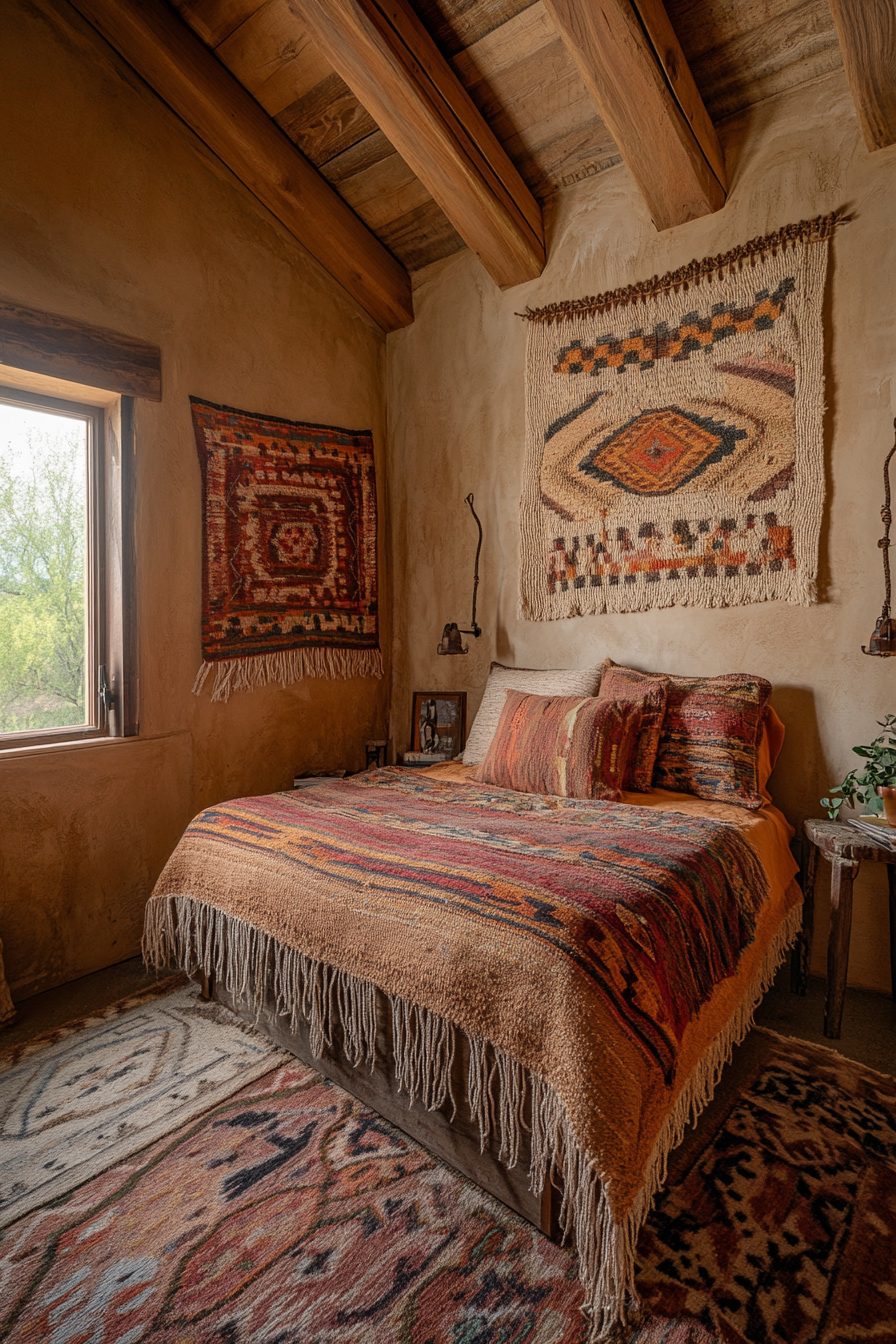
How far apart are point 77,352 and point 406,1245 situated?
2.62m

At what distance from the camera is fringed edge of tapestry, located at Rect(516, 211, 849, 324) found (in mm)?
2340

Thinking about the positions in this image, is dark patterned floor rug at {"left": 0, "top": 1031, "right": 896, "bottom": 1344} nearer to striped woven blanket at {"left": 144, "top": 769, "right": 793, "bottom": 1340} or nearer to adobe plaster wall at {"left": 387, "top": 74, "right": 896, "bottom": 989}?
striped woven blanket at {"left": 144, "top": 769, "right": 793, "bottom": 1340}

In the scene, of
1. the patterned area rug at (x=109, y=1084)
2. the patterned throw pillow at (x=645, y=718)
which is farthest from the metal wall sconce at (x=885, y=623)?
the patterned area rug at (x=109, y=1084)

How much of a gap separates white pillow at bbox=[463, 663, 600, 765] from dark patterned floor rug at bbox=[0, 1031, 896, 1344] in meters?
1.40

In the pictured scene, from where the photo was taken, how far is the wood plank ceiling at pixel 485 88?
2146mm

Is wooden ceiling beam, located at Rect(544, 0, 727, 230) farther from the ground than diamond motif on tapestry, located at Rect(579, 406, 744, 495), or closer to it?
farther from the ground

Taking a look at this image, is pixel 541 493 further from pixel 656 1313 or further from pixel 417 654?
pixel 656 1313

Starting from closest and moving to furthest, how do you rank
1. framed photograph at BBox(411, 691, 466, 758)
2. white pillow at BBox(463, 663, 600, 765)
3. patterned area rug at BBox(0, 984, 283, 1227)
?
patterned area rug at BBox(0, 984, 283, 1227) → white pillow at BBox(463, 663, 600, 765) → framed photograph at BBox(411, 691, 466, 758)

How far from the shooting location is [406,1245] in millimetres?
1291

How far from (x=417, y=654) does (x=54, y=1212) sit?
98.7 inches

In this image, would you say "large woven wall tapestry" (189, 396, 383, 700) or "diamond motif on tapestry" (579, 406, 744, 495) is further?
"large woven wall tapestry" (189, 396, 383, 700)

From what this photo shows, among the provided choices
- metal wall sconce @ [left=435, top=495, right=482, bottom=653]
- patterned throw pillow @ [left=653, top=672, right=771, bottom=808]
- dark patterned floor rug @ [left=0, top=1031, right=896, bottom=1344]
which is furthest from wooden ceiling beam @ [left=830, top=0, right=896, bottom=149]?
dark patterned floor rug @ [left=0, top=1031, right=896, bottom=1344]

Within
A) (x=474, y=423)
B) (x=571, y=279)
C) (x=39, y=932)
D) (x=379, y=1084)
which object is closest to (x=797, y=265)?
(x=571, y=279)

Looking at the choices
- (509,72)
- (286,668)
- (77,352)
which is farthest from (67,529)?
(509,72)
